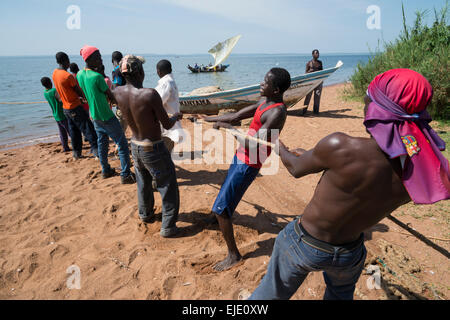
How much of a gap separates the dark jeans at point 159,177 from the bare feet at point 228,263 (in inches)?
32.7

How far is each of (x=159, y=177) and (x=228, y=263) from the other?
4.21ft

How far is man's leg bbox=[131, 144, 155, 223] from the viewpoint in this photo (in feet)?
10.6

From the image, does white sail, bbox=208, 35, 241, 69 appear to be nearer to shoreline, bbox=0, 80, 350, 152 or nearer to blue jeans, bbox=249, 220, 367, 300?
shoreline, bbox=0, 80, 350, 152

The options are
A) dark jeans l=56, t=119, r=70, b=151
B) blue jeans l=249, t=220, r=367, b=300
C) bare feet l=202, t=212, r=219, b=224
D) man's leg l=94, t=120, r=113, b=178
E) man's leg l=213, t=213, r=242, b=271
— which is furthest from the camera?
dark jeans l=56, t=119, r=70, b=151

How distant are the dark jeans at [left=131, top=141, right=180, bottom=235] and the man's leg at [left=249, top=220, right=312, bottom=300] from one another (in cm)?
179

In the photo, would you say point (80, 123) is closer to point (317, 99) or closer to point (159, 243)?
point (159, 243)

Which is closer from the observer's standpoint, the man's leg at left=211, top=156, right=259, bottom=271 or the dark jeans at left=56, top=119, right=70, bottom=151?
the man's leg at left=211, top=156, right=259, bottom=271

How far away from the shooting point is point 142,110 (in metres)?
2.96

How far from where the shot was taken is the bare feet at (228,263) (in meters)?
2.85

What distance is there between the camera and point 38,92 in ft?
61.9

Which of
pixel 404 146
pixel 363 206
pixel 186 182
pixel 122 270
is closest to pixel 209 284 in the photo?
pixel 122 270

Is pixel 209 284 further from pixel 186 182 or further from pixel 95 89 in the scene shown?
pixel 95 89

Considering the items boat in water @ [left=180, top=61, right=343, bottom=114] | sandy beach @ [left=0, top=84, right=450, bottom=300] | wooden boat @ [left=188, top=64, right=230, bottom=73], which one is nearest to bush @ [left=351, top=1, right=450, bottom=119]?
boat in water @ [left=180, top=61, right=343, bottom=114]
